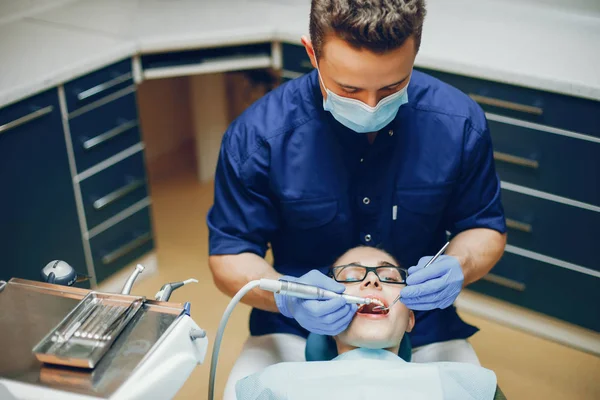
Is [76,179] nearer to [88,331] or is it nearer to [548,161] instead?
[88,331]

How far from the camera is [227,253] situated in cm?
155

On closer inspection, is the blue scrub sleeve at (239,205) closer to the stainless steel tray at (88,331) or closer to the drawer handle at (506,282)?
the stainless steel tray at (88,331)

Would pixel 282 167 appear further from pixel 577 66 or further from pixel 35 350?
pixel 577 66

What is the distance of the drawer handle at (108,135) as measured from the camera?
90.2 inches

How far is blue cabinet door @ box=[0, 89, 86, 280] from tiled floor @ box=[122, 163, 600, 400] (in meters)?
0.50

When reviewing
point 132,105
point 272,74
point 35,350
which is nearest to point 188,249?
point 132,105

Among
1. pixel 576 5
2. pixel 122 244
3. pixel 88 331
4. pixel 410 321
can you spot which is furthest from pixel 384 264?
pixel 576 5

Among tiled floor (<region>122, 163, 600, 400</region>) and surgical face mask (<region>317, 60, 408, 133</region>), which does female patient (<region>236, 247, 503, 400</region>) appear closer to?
surgical face mask (<region>317, 60, 408, 133</region>)

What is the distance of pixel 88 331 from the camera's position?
3.20ft

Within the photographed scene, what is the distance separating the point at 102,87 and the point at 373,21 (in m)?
1.30

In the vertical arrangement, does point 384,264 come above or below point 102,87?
below

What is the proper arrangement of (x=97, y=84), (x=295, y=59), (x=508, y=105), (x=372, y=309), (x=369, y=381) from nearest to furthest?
(x=369, y=381)
(x=372, y=309)
(x=508, y=105)
(x=97, y=84)
(x=295, y=59)

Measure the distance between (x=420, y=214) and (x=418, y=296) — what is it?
11.5 inches

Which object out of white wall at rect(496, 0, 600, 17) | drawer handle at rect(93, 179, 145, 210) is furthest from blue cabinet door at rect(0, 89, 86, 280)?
white wall at rect(496, 0, 600, 17)
